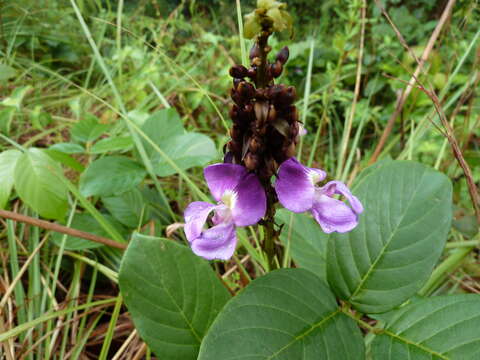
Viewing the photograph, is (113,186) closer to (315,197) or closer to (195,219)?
(195,219)

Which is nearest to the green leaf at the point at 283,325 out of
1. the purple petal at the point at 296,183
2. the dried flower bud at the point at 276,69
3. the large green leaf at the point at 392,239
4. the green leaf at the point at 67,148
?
the large green leaf at the point at 392,239

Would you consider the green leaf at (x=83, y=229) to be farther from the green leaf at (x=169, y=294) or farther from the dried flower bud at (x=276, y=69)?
the dried flower bud at (x=276, y=69)

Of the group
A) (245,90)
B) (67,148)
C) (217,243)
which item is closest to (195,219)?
(217,243)

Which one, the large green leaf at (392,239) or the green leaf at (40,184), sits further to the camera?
the green leaf at (40,184)

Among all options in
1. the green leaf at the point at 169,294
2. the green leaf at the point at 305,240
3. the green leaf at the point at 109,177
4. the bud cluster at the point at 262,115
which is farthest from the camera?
the green leaf at the point at 109,177

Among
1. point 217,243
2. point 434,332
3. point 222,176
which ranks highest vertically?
point 222,176
